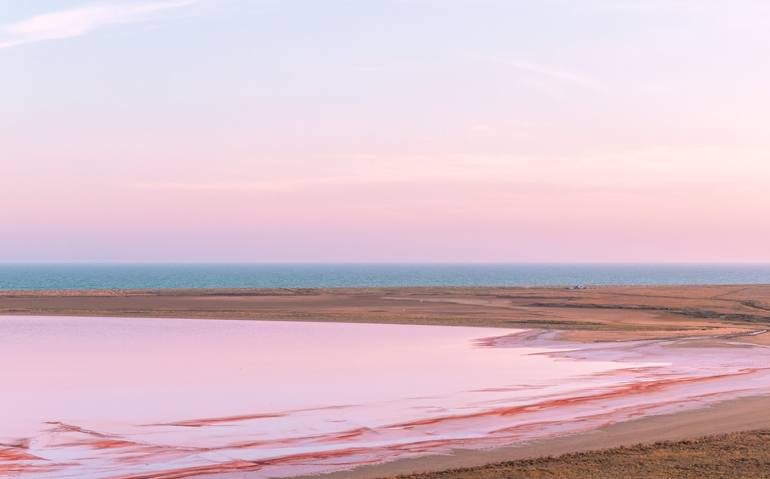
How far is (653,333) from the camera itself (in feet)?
174

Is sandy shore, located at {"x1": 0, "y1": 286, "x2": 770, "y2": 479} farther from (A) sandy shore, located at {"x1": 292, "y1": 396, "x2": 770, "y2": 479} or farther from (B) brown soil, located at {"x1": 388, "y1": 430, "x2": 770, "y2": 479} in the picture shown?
(B) brown soil, located at {"x1": 388, "y1": 430, "x2": 770, "y2": 479}

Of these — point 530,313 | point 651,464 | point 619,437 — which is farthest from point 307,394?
point 530,313

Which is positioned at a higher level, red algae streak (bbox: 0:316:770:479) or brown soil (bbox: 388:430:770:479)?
red algae streak (bbox: 0:316:770:479)

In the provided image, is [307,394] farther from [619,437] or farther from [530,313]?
[530,313]

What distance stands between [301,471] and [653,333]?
38652mm

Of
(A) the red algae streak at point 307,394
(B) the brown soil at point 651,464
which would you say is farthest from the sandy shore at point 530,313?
(A) the red algae streak at point 307,394

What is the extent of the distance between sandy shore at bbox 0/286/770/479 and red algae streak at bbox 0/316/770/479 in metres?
1.07

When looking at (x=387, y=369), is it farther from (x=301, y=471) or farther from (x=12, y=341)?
(x=12, y=341)

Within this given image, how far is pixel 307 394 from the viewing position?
29.3m

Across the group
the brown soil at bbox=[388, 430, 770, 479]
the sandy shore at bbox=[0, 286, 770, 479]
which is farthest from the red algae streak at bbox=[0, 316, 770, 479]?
the brown soil at bbox=[388, 430, 770, 479]

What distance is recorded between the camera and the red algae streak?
20562mm

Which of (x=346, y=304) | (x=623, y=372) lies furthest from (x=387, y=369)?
(x=346, y=304)

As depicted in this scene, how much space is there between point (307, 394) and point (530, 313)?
42238mm

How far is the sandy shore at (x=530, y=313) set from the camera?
22.0 metres
